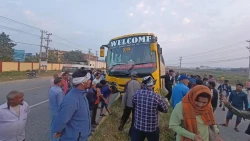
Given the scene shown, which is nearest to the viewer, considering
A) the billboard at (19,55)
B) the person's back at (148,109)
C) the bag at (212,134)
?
the bag at (212,134)

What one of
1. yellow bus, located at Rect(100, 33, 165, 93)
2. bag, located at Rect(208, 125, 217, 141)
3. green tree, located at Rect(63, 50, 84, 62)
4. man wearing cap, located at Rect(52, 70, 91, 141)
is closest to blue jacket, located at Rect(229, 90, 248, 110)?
yellow bus, located at Rect(100, 33, 165, 93)

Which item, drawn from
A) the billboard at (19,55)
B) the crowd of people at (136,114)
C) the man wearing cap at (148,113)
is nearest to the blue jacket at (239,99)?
the crowd of people at (136,114)

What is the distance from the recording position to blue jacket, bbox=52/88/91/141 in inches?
106

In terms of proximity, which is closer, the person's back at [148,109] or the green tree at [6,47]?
the person's back at [148,109]

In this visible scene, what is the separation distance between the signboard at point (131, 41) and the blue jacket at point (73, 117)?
6.82 metres

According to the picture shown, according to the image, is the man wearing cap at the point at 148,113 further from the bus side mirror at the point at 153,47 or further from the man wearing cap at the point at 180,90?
the bus side mirror at the point at 153,47

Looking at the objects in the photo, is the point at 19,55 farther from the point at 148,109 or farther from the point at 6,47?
the point at 148,109

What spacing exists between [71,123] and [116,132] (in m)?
3.35

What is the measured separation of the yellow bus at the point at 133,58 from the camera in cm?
895

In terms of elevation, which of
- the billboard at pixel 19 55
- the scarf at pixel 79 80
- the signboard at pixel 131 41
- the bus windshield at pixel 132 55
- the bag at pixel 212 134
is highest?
the billboard at pixel 19 55

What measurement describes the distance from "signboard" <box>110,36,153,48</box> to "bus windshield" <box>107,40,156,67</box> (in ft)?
0.49

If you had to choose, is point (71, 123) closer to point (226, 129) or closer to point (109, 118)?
point (109, 118)

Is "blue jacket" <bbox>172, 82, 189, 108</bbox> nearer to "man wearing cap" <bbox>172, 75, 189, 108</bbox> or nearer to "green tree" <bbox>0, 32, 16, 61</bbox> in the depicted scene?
"man wearing cap" <bbox>172, 75, 189, 108</bbox>

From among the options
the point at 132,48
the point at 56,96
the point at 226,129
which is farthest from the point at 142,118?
the point at 132,48
